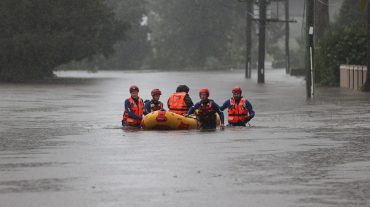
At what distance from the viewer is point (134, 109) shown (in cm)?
2662

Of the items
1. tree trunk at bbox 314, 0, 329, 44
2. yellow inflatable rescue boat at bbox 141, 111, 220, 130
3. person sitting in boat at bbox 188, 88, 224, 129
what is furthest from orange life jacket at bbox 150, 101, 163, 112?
tree trunk at bbox 314, 0, 329, 44

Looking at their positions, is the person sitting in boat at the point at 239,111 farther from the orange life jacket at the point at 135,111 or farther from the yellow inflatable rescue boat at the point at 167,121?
the orange life jacket at the point at 135,111

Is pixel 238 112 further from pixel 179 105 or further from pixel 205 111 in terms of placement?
pixel 179 105

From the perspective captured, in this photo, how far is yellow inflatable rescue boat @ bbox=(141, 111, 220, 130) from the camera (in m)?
25.7

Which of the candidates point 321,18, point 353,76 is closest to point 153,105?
point 353,76

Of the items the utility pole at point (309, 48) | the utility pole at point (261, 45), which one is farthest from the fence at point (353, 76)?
the utility pole at point (261, 45)

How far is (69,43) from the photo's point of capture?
7088 cm

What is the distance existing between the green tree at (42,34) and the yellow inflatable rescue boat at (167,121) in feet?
144

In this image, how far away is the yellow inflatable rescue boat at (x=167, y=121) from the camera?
25656 mm

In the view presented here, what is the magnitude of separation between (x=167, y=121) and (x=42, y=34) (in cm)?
4635

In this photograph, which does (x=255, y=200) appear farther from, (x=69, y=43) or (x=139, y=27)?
(x=139, y=27)

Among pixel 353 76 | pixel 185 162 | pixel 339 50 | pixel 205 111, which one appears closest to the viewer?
pixel 185 162

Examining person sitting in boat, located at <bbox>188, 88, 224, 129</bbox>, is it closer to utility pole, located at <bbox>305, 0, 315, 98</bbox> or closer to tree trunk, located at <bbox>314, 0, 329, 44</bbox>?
utility pole, located at <bbox>305, 0, 315, 98</bbox>

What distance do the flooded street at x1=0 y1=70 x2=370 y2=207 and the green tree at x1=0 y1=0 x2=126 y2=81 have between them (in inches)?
1479
